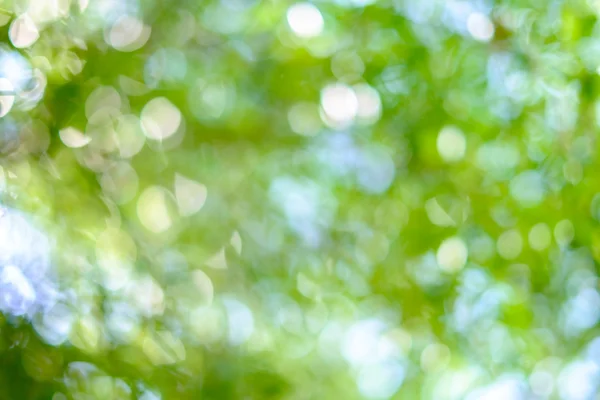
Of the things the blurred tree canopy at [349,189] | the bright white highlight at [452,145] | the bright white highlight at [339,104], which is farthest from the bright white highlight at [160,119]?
the bright white highlight at [452,145]

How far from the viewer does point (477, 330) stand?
808 millimetres

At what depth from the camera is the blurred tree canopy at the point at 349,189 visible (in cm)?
72

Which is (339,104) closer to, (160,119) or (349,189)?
(349,189)

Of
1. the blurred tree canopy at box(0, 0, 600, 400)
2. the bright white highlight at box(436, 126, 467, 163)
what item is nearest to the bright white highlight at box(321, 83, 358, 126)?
the blurred tree canopy at box(0, 0, 600, 400)

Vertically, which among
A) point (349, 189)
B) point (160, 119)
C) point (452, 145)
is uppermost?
point (452, 145)

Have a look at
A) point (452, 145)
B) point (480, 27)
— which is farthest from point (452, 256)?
point (480, 27)

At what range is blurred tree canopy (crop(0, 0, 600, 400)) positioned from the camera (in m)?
0.72

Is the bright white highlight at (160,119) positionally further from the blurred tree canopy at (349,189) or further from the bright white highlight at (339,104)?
the bright white highlight at (339,104)

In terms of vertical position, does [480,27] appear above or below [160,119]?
above

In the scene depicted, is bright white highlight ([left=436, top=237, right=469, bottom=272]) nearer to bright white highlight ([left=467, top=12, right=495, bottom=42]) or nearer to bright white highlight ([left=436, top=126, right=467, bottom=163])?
bright white highlight ([left=436, top=126, right=467, bottom=163])

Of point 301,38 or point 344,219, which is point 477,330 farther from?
point 301,38

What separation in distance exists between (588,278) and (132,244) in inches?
21.2

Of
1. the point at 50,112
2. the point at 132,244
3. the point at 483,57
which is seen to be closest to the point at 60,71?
the point at 50,112

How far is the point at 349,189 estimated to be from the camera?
0.80 m
